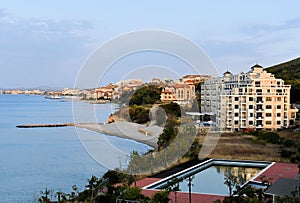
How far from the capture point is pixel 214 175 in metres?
8.51

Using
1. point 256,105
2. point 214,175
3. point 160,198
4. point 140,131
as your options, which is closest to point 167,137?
point 214,175

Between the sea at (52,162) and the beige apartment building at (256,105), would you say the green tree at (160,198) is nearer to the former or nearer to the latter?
the sea at (52,162)

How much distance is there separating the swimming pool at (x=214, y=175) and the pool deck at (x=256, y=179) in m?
0.22

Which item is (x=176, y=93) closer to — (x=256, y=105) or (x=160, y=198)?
(x=256, y=105)

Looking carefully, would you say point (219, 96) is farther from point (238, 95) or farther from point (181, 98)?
point (181, 98)

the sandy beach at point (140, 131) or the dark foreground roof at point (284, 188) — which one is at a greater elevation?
the sandy beach at point (140, 131)

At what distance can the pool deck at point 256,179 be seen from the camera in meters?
6.05

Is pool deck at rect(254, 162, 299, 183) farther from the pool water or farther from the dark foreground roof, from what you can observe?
the dark foreground roof

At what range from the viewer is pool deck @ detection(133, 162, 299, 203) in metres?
6.05

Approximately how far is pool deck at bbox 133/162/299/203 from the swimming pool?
22 cm

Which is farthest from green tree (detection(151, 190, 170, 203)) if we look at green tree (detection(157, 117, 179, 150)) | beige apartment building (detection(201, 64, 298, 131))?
beige apartment building (detection(201, 64, 298, 131))

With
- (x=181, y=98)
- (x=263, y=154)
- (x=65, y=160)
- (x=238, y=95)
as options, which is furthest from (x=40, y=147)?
(x=263, y=154)

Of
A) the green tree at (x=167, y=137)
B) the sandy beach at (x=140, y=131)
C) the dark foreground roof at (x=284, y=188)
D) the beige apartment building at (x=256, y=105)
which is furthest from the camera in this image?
the beige apartment building at (x=256, y=105)

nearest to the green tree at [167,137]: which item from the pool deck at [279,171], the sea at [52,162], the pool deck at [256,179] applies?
the sea at [52,162]
